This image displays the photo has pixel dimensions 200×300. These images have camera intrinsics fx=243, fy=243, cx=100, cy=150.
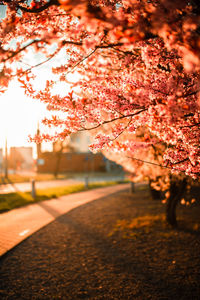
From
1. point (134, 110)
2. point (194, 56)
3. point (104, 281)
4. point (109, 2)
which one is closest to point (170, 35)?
point (194, 56)

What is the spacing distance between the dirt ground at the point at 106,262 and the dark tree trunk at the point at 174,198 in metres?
0.28

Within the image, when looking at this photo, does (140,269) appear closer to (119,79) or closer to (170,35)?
(119,79)

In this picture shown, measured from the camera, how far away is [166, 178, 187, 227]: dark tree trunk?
7580 mm

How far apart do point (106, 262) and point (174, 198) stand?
360 cm

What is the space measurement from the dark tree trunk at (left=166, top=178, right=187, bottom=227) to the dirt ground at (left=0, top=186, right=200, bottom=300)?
0.28 metres

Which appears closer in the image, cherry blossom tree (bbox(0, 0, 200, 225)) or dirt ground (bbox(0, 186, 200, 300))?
cherry blossom tree (bbox(0, 0, 200, 225))

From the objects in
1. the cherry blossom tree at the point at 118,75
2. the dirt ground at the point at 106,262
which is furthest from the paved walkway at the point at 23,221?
the cherry blossom tree at the point at 118,75

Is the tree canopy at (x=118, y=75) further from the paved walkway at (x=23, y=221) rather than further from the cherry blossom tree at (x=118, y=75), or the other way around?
the paved walkway at (x=23, y=221)

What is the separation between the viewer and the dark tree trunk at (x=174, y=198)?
758 cm

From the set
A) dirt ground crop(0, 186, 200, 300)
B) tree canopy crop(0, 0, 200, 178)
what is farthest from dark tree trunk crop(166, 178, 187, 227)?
tree canopy crop(0, 0, 200, 178)

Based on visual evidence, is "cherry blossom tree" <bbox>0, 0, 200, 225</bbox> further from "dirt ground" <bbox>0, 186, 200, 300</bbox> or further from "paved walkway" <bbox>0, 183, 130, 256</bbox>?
"paved walkway" <bbox>0, 183, 130, 256</bbox>

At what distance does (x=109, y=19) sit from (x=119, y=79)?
1774mm

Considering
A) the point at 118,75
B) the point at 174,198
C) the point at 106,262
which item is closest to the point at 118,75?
the point at 118,75

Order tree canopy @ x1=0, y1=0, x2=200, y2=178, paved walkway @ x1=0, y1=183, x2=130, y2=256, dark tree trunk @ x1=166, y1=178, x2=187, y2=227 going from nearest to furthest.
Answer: tree canopy @ x1=0, y1=0, x2=200, y2=178
paved walkway @ x1=0, y1=183, x2=130, y2=256
dark tree trunk @ x1=166, y1=178, x2=187, y2=227
